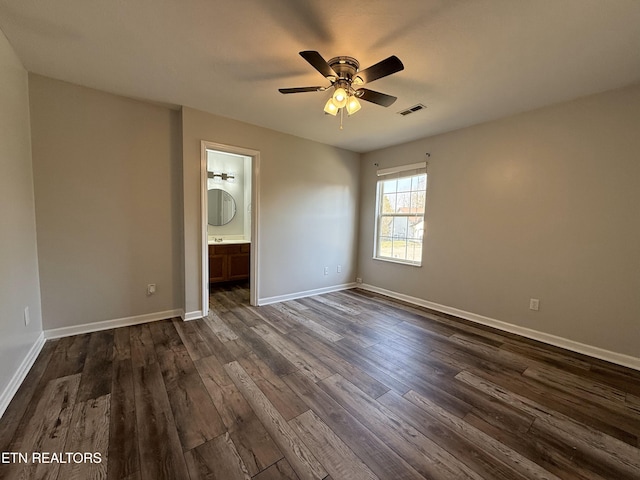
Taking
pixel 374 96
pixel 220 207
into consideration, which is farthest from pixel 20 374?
pixel 220 207

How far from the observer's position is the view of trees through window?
157 inches

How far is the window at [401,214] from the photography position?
13.1 feet

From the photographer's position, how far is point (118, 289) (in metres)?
2.90

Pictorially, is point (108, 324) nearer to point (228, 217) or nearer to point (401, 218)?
point (228, 217)

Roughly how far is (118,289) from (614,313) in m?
5.06

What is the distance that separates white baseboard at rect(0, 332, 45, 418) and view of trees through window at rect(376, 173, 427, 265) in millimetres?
4292

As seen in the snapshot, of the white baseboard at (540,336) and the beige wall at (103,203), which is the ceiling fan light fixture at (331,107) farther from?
the white baseboard at (540,336)

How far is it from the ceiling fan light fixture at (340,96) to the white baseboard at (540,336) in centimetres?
305

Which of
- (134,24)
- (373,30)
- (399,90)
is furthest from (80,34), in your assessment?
(399,90)

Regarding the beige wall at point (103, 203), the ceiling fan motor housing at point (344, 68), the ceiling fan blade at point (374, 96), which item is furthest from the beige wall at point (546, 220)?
the beige wall at point (103, 203)

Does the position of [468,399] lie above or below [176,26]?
below

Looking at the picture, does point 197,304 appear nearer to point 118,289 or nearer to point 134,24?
point 118,289

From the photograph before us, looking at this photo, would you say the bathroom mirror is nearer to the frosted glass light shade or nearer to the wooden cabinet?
the wooden cabinet

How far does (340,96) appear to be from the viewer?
199 centimetres
